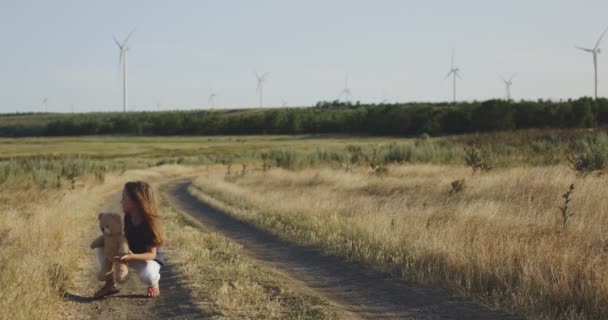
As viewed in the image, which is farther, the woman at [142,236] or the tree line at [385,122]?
the tree line at [385,122]

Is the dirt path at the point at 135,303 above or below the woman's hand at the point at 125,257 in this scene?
below

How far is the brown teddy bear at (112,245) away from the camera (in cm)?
909

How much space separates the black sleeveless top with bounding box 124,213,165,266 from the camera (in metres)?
9.20

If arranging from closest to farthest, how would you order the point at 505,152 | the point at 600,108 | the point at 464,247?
the point at 464,247
the point at 505,152
the point at 600,108

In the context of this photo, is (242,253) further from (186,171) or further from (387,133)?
(387,133)

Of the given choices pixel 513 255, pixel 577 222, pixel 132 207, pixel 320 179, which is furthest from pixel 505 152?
pixel 132 207

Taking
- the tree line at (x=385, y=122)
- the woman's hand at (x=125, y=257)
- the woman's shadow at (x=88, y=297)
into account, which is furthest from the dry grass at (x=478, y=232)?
the tree line at (x=385, y=122)

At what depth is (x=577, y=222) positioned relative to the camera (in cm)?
1202

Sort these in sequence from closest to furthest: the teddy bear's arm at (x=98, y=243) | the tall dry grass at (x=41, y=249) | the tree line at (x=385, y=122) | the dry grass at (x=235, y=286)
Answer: the tall dry grass at (x=41, y=249), the dry grass at (x=235, y=286), the teddy bear's arm at (x=98, y=243), the tree line at (x=385, y=122)

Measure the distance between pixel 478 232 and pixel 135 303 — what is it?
5.81m

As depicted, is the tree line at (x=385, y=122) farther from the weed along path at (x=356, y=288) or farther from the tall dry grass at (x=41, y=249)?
the weed along path at (x=356, y=288)

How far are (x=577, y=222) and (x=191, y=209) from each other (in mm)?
14330

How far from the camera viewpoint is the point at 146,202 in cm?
908

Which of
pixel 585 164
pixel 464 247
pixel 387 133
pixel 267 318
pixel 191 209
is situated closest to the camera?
pixel 267 318
